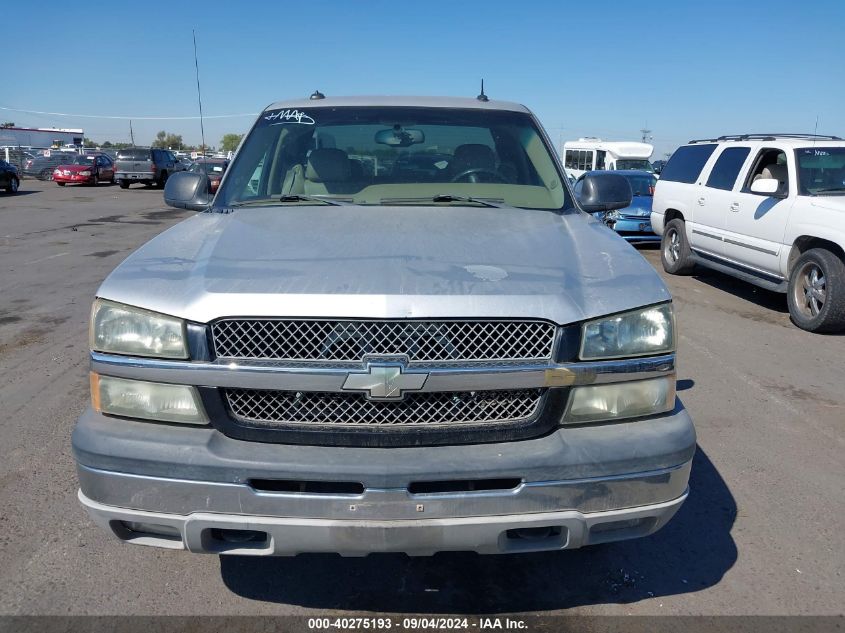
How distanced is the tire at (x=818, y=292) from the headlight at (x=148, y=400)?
6.57 meters

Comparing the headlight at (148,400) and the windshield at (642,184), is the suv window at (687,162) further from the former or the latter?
the headlight at (148,400)

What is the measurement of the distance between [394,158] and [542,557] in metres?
2.15

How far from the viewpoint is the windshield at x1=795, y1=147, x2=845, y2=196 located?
7.49 m

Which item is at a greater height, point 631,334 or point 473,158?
point 473,158

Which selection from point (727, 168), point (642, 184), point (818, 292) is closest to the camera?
point (818, 292)

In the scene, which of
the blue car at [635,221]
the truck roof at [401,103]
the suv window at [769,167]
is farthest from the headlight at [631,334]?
the blue car at [635,221]

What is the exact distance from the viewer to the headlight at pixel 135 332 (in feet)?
7.36

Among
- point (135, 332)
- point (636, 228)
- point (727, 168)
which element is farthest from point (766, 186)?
point (135, 332)

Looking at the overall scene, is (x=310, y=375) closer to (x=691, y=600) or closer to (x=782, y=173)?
(x=691, y=600)

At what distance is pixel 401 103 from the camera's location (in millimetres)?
3965

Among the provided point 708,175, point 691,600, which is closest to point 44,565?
point 691,600

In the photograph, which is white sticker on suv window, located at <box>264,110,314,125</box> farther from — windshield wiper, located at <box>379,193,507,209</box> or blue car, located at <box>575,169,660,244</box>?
blue car, located at <box>575,169,660,244</box>

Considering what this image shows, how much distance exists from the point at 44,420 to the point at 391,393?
3.22 m

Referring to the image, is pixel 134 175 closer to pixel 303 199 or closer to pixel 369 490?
pixel 303 199
